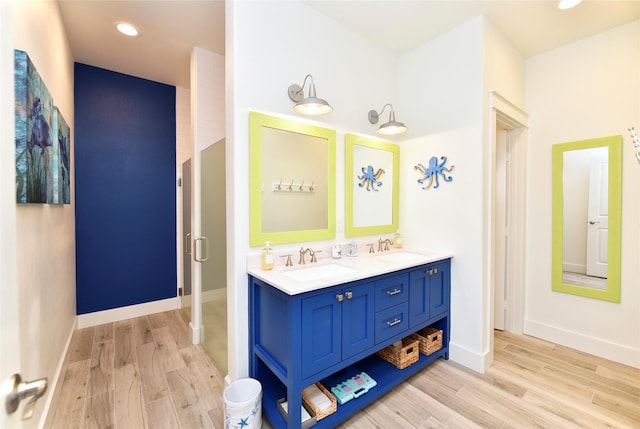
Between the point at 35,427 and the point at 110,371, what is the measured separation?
0.77m

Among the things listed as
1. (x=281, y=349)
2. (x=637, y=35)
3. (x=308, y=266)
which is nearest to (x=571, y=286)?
(x=637, y=35)

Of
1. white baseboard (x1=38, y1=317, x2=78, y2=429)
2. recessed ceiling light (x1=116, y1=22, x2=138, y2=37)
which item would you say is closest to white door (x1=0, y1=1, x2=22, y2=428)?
white baseboard (x1=38, y1=317, x2=78, y2=429)

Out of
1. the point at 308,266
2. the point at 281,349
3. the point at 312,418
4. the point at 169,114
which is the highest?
the point at 169,114

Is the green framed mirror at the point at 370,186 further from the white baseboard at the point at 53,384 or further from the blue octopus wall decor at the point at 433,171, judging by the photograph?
the white baseboard at the point at 53,384

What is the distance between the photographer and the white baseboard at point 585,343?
2379 mm

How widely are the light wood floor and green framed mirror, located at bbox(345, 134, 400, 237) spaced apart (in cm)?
131

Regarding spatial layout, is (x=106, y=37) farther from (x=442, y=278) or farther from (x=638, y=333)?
(x=638, y=333)

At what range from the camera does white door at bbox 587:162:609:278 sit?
254cm

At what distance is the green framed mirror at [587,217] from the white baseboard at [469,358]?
122 centimetres

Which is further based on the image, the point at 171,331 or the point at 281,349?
the point at 171,331

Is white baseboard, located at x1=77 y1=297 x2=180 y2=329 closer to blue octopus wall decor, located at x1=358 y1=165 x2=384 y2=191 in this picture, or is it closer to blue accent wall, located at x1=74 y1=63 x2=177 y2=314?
blue accent wall, located at x1=74 y1=63 x2=177 y2=314

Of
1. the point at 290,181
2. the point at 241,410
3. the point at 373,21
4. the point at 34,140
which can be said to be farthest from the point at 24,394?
the point at 373,21

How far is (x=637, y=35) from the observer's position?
7.69 feet

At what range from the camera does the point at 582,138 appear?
264cm
